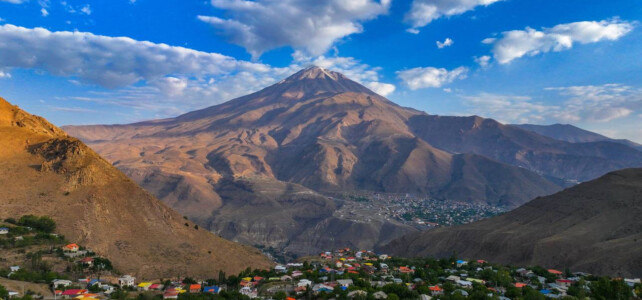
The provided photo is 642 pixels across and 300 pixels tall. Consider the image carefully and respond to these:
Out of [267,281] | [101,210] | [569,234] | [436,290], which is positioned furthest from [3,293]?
[569,234]

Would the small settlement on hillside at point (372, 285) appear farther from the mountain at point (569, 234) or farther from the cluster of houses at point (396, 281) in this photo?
the mountain at point (569, 234)

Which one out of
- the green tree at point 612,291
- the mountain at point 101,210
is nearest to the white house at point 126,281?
the mountain at point 101,210

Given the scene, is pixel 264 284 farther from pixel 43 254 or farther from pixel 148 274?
pixel 43 254

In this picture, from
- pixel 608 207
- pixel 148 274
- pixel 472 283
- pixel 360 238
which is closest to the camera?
pixel 472 283

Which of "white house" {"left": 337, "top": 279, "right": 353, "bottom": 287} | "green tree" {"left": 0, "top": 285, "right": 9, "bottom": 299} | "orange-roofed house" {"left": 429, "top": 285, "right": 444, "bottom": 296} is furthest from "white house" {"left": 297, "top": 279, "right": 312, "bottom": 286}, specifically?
"green tree" {"left": 0, "top": 285, "right": 9, "bottom": 299}

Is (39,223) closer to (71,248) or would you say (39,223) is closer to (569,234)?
(71,248)

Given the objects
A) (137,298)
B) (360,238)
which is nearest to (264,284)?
(137,298)
